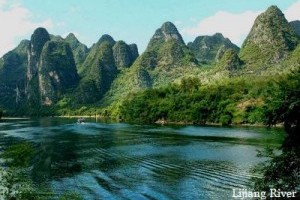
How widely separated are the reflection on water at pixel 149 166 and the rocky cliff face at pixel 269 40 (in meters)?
84.9

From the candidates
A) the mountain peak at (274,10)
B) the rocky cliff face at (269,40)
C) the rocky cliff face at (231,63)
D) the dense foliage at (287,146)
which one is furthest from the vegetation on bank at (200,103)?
the dense foliage at (287,146)

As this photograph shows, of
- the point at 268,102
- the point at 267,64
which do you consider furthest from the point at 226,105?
the point at 268,102

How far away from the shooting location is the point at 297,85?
49.1ft

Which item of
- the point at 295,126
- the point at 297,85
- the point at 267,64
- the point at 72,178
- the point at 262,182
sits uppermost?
the point at 267,64

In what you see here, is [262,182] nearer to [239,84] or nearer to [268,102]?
[268,102]

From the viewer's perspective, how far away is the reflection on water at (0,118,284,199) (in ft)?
102

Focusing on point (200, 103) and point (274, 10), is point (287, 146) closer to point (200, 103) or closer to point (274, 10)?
point (200, 103)

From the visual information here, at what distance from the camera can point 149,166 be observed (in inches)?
1606

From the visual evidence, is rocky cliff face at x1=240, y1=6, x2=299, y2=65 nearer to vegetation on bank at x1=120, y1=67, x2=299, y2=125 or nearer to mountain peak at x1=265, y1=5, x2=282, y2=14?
mountain peak at x1=265, y1=5, x2=282, y2=14

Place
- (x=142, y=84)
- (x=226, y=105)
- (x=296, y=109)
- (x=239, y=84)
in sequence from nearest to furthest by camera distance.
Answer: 1. (x=296, y=109)
2. (x=226, y=105)
3. (x=239, y=84)
4. (x=142, y=84)

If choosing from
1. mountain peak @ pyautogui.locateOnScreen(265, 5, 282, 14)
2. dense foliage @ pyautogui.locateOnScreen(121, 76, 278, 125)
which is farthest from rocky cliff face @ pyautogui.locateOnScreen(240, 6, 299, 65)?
dense foliage @ pyautogui.locateOnScreen(121, 76, 278, 125)

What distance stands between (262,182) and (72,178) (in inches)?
939

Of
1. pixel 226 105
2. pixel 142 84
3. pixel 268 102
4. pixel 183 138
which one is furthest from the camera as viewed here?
pixel 142 84

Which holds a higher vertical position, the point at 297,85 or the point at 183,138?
the point at 297,85
